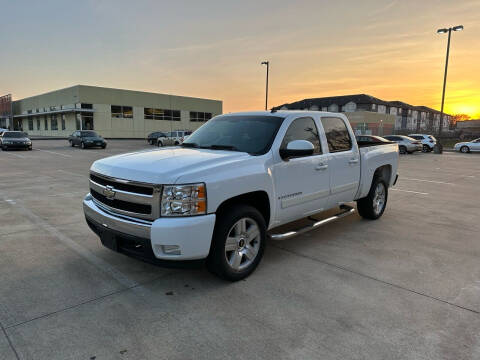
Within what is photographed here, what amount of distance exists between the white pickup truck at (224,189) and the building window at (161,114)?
1916 inches

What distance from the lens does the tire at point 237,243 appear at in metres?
3.42

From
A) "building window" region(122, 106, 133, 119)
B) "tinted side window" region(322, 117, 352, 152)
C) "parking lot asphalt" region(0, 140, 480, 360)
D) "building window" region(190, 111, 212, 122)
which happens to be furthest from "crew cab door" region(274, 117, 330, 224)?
"building window" region(190, 111, 212, 122)

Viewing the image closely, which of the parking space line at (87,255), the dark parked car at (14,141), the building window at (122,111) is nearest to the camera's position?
the parking space line at (87,255)

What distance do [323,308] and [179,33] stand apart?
1780cm

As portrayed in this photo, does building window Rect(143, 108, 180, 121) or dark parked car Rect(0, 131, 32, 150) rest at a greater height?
building window Rect(143, 108, 180, 121)

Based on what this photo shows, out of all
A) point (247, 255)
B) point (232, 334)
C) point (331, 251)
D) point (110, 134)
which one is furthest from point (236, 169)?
point (110, 134)

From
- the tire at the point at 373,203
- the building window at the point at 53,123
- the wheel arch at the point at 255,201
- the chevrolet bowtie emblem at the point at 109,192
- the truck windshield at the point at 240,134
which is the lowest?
the tire at the point at 373,203

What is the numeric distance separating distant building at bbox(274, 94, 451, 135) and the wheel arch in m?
59.8

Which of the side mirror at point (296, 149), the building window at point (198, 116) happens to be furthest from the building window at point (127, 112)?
the side mirror at point (296, 149)

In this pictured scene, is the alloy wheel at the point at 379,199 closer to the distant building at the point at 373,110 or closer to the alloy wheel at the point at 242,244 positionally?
the alloy wheel at the point at 242,244

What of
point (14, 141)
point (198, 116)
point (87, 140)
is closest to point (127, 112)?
point (198, 116)

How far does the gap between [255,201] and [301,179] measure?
77 centimetres

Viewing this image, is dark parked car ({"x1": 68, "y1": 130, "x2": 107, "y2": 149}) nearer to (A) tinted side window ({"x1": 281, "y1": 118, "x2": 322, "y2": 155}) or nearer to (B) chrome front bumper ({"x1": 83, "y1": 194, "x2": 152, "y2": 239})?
(B) chrome front bumper ({"x1": 83, "y1": 194, "x2": 152, "y2": 239})

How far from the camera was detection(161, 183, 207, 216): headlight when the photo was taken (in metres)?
3.14
